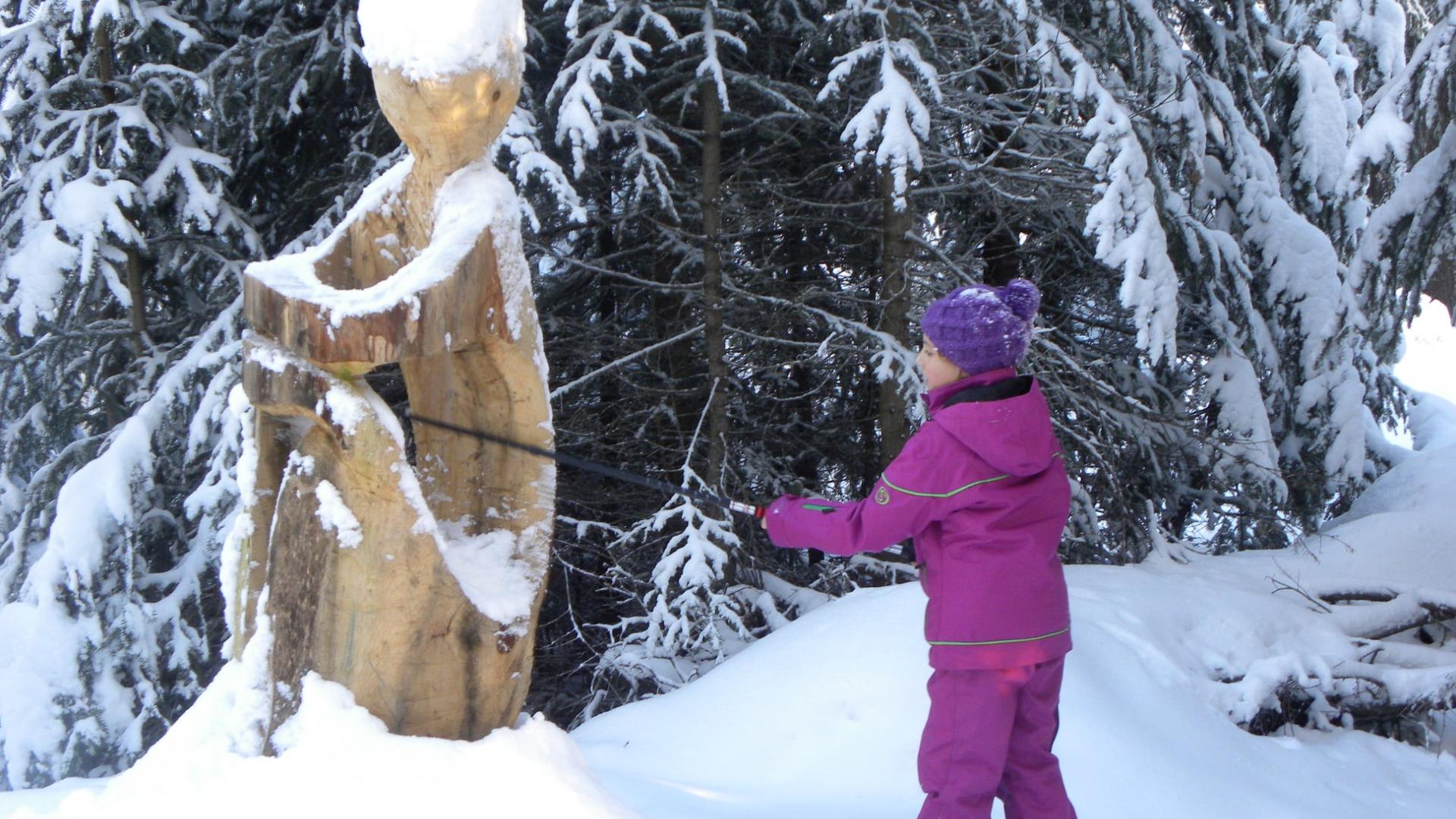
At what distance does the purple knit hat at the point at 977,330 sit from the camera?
2.63 m

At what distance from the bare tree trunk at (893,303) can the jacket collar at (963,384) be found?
3750 millimetres

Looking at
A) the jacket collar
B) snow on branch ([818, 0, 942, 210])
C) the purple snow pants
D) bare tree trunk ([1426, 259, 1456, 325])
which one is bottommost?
the purple snow pants

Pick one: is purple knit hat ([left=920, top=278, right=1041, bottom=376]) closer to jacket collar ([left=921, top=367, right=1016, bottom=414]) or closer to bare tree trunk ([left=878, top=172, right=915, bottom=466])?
jacket collar ([left=921, top=367, right=1016, bottom=414])

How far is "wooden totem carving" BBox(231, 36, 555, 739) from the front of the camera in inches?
87.2

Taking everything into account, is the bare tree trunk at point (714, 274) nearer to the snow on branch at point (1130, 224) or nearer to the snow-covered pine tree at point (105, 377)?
the snow on branch at point (1130, 224)

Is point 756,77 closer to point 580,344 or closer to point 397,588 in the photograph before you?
point 580,344

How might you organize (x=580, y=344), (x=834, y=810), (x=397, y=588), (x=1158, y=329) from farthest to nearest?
1. (x=580, y=344)
2. (x=1158, y=329)
3. (x=834, y=810)
4. (x=397, y=588)

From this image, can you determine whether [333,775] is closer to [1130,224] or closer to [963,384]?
[963,384]

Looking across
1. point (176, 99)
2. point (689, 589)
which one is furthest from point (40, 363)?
point (689, 589)

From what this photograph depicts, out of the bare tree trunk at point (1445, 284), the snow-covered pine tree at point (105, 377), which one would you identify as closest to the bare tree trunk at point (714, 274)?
the snow-covered pine tree at point (105, 377)

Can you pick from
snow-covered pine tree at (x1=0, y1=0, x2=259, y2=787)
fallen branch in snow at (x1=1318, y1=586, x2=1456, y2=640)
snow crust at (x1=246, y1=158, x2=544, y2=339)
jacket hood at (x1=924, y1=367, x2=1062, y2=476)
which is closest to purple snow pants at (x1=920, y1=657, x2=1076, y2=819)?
jacket hood at (x1=924, y1=367, x2=1062, y2=476)

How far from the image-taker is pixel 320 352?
2178mm

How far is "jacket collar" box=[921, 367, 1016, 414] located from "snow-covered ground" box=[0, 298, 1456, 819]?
124cm

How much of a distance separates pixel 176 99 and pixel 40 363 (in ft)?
6.21
